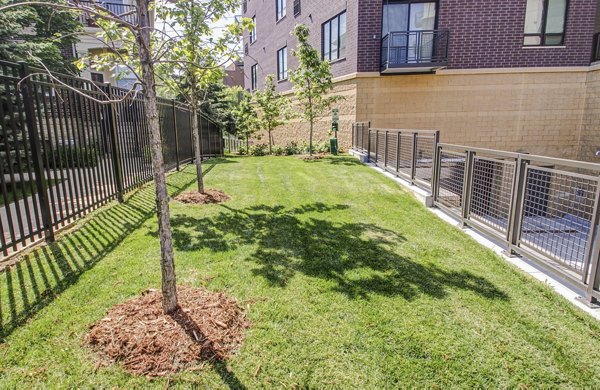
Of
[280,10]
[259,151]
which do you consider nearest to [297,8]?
[280,10]

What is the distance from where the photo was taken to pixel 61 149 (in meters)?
5.09

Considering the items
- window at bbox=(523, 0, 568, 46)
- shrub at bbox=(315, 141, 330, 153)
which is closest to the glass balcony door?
window at bbox=(523, 0, 568, 46)

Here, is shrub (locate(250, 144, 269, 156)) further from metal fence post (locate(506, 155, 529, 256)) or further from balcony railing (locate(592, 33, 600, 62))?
balcony railing (locate(592, 33, 600, 62))

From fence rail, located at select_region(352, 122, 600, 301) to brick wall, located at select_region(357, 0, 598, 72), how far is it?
870cm

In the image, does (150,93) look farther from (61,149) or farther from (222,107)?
(222,107)

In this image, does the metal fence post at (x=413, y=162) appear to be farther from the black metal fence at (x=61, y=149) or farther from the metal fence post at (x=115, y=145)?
the metal fence post at (x=115, y=145)

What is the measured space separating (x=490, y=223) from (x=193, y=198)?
517 cm

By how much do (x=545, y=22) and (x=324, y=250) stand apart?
16.6 m

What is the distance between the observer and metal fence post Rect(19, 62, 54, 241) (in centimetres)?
426

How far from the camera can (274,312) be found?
3.12m

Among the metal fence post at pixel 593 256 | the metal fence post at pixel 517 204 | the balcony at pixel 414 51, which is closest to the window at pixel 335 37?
the balcony at pixel 414 51

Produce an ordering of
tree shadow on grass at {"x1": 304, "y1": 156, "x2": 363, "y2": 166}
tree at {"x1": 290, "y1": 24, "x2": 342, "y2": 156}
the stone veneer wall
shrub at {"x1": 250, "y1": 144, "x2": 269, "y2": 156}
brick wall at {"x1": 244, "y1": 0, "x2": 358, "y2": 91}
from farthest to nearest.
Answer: shrub at {"x1": 250, "y1": 144, "x2": 269, "y2": 156} < brick wall at {"x1": 244, "y1": 0, "x2": 358, "y2": 91} < the stone veneer wall < tree at {"x1": 290, "y1": 24, "x2": 342, "y2": 156} < tree shadow on grass at {"x1": 304, "y1": 156, "x2": 363, "y2": 166}

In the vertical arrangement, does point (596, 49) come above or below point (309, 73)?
above

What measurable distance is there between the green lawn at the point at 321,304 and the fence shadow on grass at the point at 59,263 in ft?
0.06
